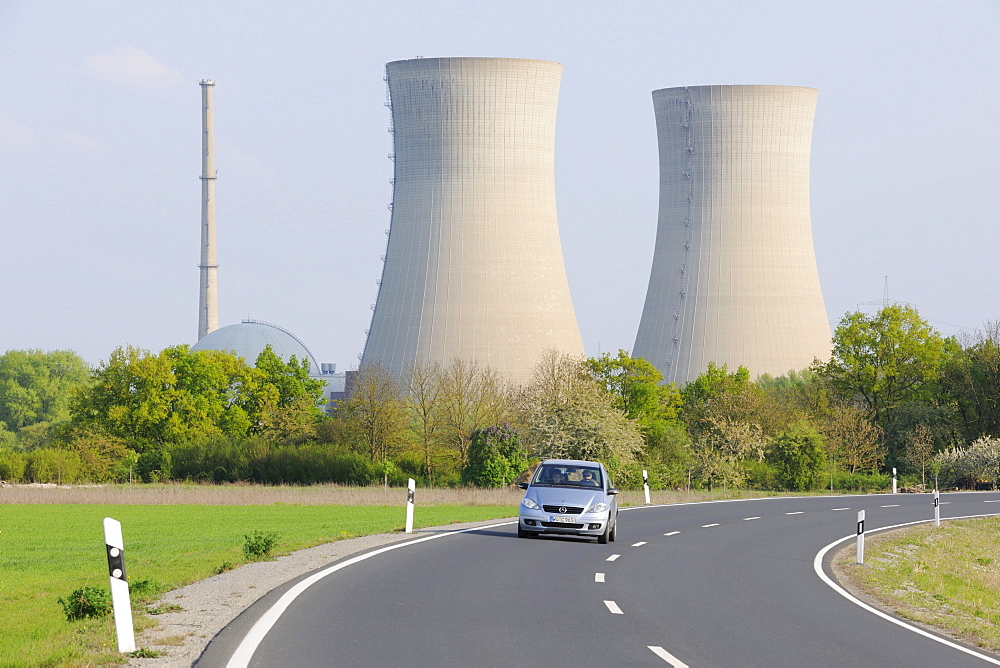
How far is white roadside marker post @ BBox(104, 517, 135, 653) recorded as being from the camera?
9594 millimetres

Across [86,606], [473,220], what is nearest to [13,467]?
[473,220]

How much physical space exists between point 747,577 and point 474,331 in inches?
1726

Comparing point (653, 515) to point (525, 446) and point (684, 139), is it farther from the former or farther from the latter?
point (684, 139)

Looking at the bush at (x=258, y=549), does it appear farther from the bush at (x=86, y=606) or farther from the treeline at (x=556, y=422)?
the treeline at (x=556, y=422)

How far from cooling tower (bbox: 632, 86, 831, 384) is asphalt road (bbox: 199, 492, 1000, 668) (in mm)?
41895

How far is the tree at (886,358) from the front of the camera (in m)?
67.2

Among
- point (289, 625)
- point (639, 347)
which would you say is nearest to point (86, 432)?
point (639, 347)

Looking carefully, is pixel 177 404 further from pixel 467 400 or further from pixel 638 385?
pixel 638 385

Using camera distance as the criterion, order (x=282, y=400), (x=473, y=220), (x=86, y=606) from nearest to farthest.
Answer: (x=86, y=606)
(x=473, y=220)
(x=282, y=400)

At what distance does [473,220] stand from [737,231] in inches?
508

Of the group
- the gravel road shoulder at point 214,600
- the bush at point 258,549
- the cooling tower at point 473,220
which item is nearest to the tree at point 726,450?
the cooling tower at point 473,220

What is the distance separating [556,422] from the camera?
45719 mm

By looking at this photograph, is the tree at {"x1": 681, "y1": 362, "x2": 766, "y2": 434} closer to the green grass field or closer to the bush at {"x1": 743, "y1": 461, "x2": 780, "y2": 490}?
Result: the bush at {"x1": 743, "y1": 461, "x2": 780, "y2": 490}

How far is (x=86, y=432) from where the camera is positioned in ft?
195
